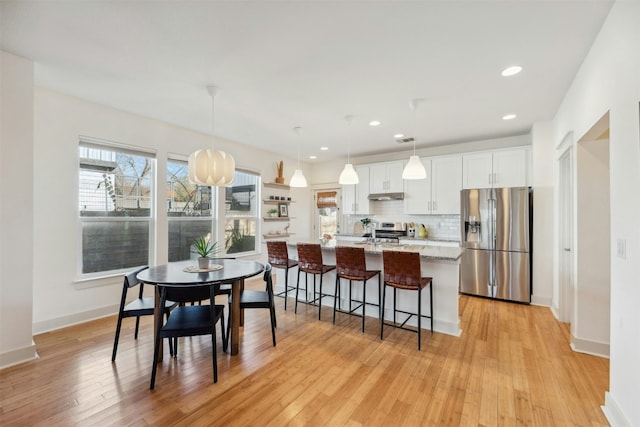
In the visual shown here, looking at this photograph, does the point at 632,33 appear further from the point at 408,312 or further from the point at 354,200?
the point at 354,200

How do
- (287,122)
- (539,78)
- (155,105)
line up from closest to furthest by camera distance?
(539,78) < (155,105) < (287,122)

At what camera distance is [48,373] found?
233cm

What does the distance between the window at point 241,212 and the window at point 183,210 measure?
50cm

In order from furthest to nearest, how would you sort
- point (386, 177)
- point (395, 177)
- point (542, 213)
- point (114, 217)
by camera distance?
point (386, 177) < point (395, 177) < point (542, 213) < point (114, 217)

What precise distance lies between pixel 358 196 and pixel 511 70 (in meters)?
3.89

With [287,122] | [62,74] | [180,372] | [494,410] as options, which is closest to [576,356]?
[494,410]

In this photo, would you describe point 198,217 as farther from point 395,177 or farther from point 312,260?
point 395,177

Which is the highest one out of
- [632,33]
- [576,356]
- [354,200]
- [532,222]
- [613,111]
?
[632,33]

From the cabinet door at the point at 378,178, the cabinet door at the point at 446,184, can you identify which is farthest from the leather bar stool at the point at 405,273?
the cabinet door at the point at 378,178

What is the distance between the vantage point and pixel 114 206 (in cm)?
379

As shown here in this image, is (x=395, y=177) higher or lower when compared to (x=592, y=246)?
higher

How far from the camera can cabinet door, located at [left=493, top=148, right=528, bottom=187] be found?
446 cm

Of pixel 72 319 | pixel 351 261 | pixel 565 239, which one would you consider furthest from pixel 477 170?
pixel 72 319

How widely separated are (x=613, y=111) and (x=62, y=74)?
4757 mm
